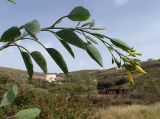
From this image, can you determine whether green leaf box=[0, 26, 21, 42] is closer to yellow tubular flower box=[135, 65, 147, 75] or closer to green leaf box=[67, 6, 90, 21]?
green leaf box=[67, 6, 90, 21]

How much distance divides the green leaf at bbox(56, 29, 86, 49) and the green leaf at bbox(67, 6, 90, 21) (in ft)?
0.12

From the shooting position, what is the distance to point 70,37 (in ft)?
2.81

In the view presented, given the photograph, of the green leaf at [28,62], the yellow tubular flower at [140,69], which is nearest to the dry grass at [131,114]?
the yellow tubular flower at [140,69]

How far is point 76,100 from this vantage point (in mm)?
14281

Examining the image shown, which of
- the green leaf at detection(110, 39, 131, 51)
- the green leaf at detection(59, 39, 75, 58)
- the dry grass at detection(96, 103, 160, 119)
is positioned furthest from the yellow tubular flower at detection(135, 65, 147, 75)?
the dry grass at detection(96, 103, 160, 119)

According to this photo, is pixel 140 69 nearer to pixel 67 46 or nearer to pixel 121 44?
pixel 121 44

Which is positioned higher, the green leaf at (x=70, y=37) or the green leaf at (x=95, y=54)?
the green leaf at (x=70, y=37)

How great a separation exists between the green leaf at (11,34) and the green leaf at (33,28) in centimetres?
8

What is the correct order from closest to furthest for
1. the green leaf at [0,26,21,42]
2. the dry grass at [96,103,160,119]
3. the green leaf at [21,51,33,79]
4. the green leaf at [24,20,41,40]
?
the green leaf at [24,20,41,40] < the green leaf at [0,26,21,42] < the green leaf at [21,51,33,79] < the dry grass at [96,103,160,119]

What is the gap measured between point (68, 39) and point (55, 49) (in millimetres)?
76

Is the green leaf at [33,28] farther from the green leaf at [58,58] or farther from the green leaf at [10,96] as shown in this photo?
the green leaf at [10,96]

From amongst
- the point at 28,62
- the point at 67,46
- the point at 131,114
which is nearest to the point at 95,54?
the point at 67,46

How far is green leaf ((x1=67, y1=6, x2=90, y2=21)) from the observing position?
88 centimetres

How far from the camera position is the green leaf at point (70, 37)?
0.84m
